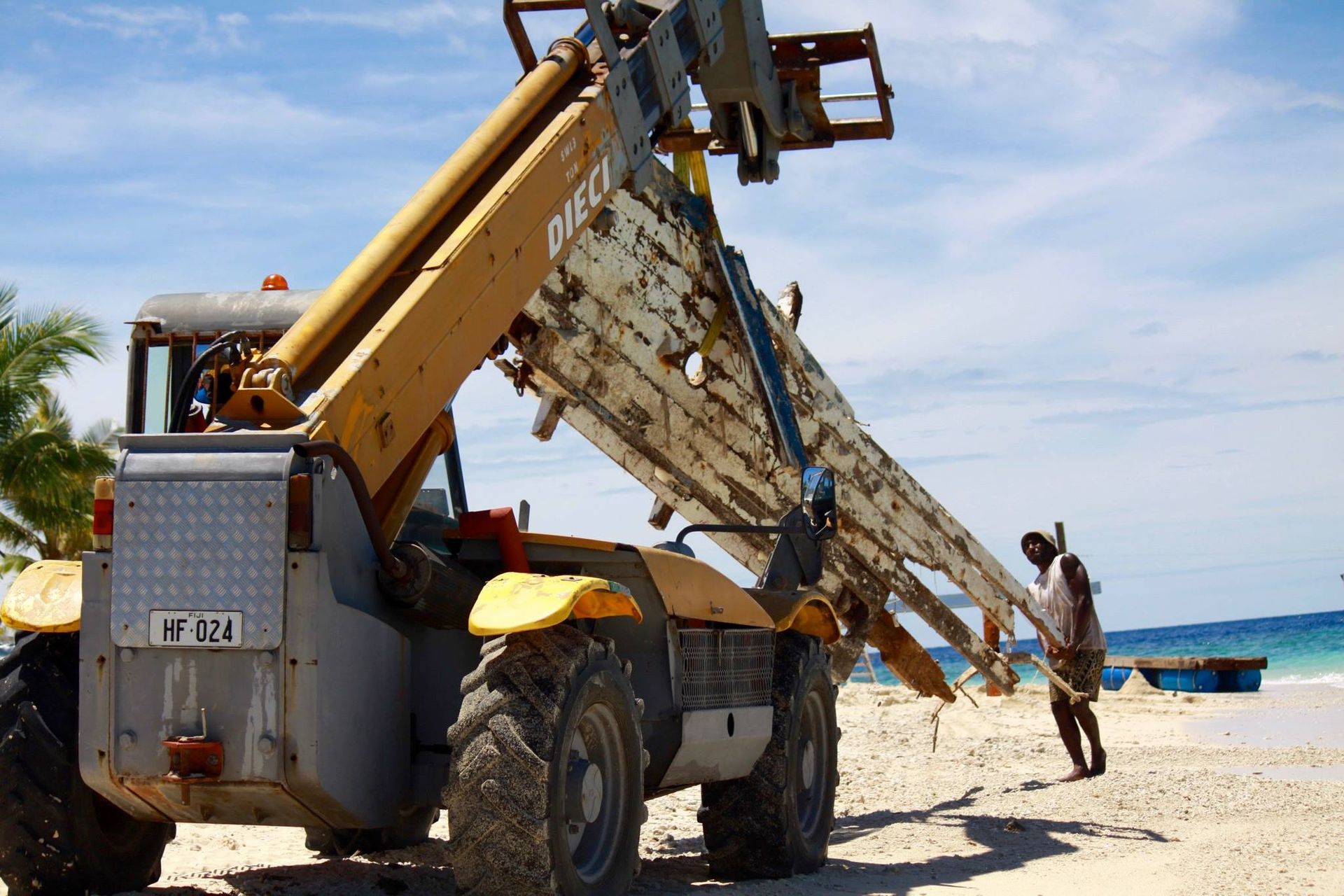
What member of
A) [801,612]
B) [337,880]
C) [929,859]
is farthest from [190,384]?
[929,859]

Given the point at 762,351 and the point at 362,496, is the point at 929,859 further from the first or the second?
the point at 362,496

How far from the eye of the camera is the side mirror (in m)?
8.23

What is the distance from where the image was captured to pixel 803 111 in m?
9.62

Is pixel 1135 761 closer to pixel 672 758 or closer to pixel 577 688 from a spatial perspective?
pixel 672 758

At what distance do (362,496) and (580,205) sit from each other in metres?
2.27

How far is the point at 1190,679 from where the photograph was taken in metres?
27.5

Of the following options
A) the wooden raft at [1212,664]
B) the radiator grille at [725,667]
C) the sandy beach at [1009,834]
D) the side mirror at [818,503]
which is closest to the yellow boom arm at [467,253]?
the radiator grille at [725,667]

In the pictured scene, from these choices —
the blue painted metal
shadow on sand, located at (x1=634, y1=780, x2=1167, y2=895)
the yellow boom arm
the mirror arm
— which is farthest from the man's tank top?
the yellow boom arm

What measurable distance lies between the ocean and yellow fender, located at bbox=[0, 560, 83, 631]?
32402 mm

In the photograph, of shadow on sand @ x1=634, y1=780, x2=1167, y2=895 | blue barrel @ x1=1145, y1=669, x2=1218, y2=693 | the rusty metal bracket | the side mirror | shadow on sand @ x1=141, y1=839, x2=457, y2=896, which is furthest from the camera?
blue barrel @ x1=1145, y1=669, x2=1218, y2=693

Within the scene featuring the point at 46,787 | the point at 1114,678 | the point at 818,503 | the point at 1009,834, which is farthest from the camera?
the point at 1114,678

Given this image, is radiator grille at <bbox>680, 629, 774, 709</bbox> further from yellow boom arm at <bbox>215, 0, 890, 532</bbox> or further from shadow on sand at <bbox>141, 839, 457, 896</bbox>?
yellow boom arm at <bbox>215, 0, 890, 532</bbox>

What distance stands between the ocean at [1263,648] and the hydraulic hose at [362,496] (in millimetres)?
32446

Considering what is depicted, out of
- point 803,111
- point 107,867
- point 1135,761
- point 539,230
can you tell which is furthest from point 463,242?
point 1135,761
